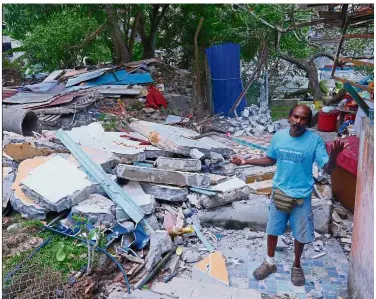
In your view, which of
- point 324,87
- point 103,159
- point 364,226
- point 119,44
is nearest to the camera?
point 364,226

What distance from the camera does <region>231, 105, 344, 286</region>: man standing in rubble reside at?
3.47 meters

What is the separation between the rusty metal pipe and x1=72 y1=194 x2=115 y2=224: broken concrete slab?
3846mm

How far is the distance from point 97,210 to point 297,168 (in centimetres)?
235

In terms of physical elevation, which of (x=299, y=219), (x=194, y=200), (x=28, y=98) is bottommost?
(x=194, y=200)

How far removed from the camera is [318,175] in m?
5.93

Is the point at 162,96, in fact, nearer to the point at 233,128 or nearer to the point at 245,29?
the point at 233,128

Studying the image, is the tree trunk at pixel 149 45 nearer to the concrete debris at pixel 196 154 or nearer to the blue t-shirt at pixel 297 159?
the concrete debris at pixel 196 154

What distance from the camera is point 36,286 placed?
136 inches

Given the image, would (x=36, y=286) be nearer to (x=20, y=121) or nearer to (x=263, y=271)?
(x=263, y=271)

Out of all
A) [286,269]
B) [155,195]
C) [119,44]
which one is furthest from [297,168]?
[119,44]

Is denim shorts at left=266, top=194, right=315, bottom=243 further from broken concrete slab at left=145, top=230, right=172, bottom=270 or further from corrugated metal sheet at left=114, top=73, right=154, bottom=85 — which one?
corrugated metal sheet at left=114, top=73, right=154, bottom=85

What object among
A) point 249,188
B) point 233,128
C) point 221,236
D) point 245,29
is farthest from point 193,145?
point 245,29

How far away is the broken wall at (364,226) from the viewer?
299 centimetres

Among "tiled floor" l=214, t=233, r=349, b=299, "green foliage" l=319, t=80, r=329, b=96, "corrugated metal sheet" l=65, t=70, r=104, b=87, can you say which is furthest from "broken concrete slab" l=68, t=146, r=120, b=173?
"green foliage" l=319, t=80, r=329, b=96
